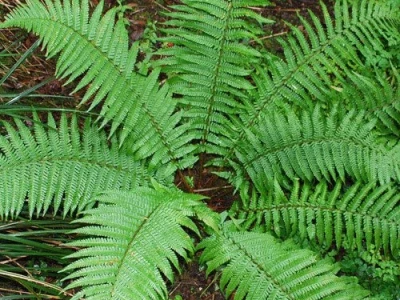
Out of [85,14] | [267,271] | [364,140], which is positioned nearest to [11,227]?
[85,14]

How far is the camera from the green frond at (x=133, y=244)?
2.70 metres

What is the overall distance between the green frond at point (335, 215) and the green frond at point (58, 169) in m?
0.92

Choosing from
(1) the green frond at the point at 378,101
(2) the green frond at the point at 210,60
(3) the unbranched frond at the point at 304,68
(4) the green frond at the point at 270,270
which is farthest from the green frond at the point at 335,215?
(2) the green frond at the point at 210,60

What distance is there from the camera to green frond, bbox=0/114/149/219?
3.29 metres

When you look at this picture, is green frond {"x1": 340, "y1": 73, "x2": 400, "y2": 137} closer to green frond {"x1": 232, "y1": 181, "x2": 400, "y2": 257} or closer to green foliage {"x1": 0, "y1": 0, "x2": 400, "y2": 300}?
green foliage {"x1": 0, "y1": 0, "x2": 400, "y2": 300}

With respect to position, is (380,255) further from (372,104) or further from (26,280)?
(26,280)

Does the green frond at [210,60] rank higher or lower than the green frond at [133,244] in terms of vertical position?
higher

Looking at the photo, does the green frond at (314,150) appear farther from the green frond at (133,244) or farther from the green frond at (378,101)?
the green frond at (133,244)

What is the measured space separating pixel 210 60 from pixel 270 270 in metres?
1.53

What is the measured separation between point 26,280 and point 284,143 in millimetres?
1982

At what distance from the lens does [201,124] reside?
3844 millimetres

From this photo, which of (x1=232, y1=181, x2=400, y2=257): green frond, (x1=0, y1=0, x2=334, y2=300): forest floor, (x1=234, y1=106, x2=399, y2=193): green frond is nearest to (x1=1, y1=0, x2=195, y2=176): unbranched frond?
(x1=0, y1=0, x2=334, y2=300): forest floor

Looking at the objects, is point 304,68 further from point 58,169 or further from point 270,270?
point 58,169

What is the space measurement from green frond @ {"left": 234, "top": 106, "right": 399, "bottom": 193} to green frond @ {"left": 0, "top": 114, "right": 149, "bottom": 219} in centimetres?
83
